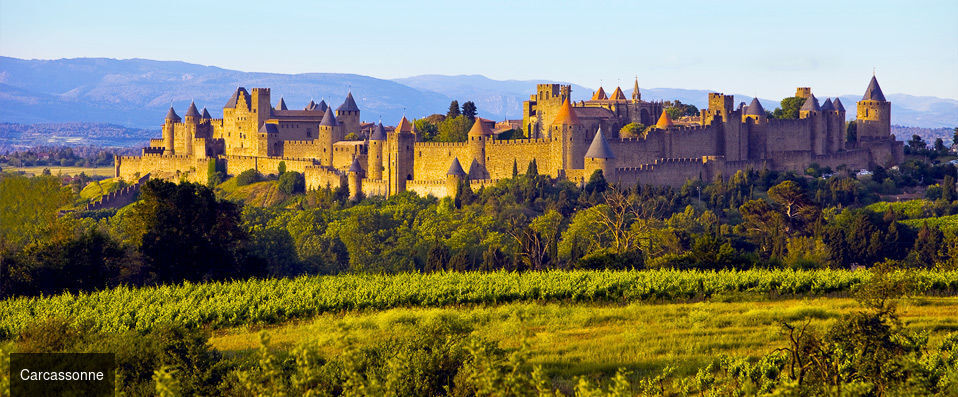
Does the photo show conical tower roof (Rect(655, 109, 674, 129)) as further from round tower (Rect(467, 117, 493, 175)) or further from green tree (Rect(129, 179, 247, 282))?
green tree (Rect(129, 179, 247, 282))

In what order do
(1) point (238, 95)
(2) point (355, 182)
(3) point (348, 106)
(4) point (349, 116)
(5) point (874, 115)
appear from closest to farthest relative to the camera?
1. (2) point (355, 182)
2. (5) point (874, 115)
3. (4) point (349, 116)
4. (3) point (348, 106)
5. (1) point (238, 95)

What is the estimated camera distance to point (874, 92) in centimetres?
6825

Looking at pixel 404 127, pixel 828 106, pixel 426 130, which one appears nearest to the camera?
pixel 404 127

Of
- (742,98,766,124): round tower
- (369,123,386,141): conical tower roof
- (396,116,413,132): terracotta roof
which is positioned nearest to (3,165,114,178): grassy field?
(369,123,386,141): conical tower roof

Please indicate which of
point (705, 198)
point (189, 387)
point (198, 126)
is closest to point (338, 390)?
point (189, 387)

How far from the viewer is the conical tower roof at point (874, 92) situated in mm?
68175

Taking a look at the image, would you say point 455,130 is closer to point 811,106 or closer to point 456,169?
point 456,169

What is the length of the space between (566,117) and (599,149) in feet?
7.98

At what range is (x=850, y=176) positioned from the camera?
62.3 metres

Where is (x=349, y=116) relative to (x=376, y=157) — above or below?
above

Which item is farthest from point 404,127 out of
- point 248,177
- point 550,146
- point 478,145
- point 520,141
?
point 248,177

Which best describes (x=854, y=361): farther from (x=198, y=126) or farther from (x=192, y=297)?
(x=198, y=126)

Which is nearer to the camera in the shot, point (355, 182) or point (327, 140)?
point (355, 182)

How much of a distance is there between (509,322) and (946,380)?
Result: 9.19 meters
